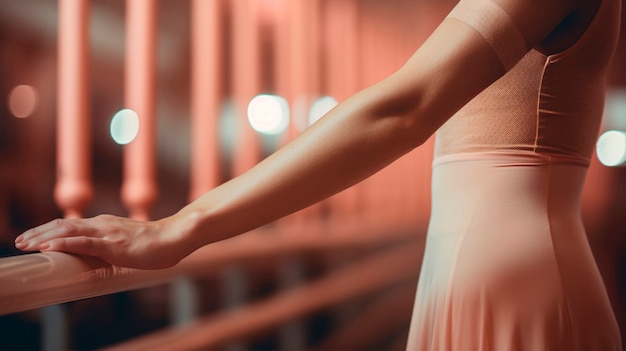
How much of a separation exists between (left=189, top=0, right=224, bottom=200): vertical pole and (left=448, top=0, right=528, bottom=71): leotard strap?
1.50 m

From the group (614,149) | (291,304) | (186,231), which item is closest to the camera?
(186,231)

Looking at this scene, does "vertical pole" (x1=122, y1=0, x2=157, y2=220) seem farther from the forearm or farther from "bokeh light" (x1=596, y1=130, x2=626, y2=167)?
"bokeh light" (x1=596, y1=130, x2=626, y2=167)

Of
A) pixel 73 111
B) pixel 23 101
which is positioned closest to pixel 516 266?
pixel 73 111

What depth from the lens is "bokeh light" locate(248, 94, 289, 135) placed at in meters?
3.09

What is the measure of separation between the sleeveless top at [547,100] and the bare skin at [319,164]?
176 mm

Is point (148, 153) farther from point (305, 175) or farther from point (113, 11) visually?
point (113, 11)

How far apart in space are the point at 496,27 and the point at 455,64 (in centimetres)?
8

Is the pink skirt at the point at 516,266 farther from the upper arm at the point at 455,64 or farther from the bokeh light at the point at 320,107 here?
the bokeh light at the point at 320,107

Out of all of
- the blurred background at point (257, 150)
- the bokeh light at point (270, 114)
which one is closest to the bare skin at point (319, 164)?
the blurred background at point (257, 150)

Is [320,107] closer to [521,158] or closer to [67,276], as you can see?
[521,158]

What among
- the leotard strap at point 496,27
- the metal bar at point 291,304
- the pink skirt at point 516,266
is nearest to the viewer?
the leotard strap at point 496,27

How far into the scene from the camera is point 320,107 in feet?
11.4

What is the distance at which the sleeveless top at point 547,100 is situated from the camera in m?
1.07

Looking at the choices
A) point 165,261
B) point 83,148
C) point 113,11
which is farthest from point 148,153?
point 113,11
